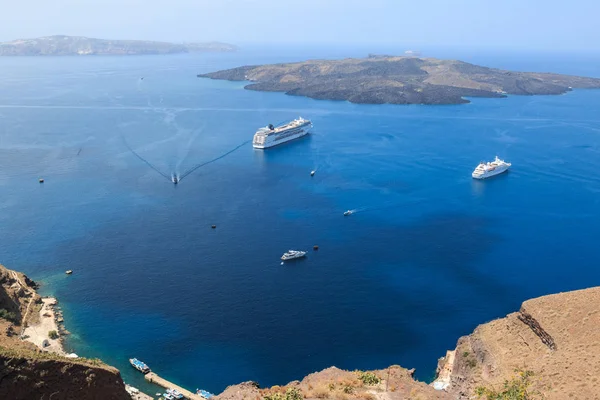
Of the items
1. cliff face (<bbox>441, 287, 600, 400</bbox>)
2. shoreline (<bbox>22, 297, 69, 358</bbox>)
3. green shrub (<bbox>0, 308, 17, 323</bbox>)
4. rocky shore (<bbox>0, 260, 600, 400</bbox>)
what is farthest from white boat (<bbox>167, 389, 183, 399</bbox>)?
cliff face (<bbox>441, 287, 600, 400</bbox>)

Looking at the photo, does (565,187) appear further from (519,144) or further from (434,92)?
(434,92)

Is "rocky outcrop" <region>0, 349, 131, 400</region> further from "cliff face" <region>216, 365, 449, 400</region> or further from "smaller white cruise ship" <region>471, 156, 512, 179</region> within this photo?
"smaller white cruise ship" <region>471, 156, 512, 179</region>

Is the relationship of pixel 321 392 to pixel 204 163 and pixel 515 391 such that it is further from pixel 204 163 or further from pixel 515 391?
pixel 204 163

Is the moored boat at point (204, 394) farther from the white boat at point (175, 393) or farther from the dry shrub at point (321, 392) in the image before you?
the dry shrub at point (321, 392)

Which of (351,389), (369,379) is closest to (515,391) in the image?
(369,379)

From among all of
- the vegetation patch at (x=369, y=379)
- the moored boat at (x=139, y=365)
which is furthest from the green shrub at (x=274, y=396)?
the moored boat at (x=139, y=365)
